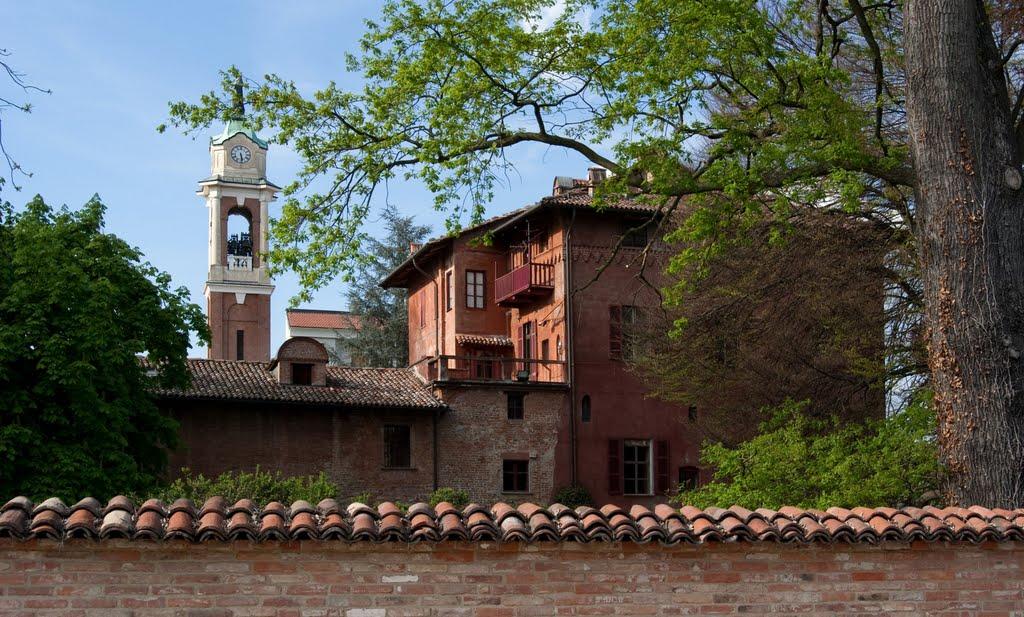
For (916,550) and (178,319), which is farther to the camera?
(178,319)

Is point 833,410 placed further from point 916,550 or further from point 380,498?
point 380,498

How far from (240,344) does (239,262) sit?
374cm

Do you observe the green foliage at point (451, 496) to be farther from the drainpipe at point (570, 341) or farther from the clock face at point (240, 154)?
the clock face at point (240, 154)

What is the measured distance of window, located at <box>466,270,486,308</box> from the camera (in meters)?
40.0

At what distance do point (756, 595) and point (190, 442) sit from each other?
26.3 m

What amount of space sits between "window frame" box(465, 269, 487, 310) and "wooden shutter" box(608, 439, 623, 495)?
6692 millimetres

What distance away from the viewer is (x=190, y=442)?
32812 mm

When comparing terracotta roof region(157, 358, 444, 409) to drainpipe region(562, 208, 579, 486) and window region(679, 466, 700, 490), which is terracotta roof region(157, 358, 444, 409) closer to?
drainpipe region(562, 208, 579, 486)

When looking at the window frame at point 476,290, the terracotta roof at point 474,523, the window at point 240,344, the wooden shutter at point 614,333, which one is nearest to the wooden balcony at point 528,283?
the window frame at point 476,290

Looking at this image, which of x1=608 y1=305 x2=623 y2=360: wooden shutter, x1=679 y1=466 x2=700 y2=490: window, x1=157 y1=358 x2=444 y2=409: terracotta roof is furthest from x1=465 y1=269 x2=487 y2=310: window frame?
x1=679 y1=466 x2=700 y2=490: window

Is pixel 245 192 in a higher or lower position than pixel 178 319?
higher

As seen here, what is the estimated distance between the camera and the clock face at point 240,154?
56.0m

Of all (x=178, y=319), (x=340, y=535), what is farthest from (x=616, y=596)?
(x=178, y=319)

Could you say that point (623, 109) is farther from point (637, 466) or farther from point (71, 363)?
point (637, 466)
